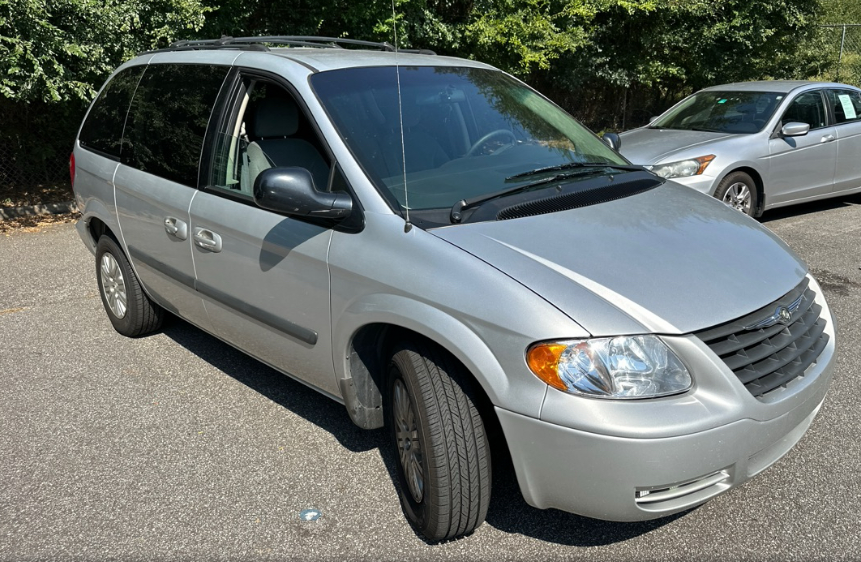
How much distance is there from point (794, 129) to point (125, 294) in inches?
251

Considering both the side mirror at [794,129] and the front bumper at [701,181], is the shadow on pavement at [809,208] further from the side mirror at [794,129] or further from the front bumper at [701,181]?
the front bumper at [701,181]

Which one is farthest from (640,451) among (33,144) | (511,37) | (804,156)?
(33,144)

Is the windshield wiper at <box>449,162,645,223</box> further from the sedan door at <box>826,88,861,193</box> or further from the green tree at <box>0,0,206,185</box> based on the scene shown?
the green tree at <box>0,0,206,185</box>

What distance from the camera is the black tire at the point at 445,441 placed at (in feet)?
8.98

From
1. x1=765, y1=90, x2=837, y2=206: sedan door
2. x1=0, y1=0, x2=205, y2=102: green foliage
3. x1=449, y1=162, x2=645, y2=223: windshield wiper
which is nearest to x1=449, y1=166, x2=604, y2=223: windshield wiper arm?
x1=449, y1=162, x2=645, y2=223: windshield wiper

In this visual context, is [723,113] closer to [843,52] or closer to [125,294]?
[125,294]

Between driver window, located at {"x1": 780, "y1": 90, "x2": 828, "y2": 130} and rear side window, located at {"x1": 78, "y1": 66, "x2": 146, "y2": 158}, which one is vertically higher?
rear side window, located at {"x1": 78, "y1": 66, "x2": 146, "y2": 158}

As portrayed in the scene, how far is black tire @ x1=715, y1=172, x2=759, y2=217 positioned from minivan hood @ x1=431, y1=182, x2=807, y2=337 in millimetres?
4383

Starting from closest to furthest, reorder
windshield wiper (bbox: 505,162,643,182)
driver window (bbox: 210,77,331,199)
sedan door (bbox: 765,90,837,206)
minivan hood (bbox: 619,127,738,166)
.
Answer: windshield wiper (bbox: 505,162,643,182) < driver window (bbox: 210,77,331,199) < minivan hood (bbox: 619,127,738,166) < sedan door (bbox: 765,90,837,206)

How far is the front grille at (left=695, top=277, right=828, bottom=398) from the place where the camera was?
103 inches

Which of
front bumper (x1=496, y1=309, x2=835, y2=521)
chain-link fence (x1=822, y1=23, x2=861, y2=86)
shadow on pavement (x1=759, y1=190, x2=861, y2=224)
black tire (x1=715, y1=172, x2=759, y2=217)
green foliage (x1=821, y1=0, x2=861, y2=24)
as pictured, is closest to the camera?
front bumper (x1=496, y1=309, x2=835, y2=521)

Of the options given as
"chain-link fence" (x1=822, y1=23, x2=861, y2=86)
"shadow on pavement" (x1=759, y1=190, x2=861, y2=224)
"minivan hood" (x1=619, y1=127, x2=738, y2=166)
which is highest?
"minivan hood" (x1=619, y1=127, x2=738, y2=166)

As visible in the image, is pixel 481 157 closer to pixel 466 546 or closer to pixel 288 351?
pixel 288 351

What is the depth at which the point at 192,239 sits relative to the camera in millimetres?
3932
